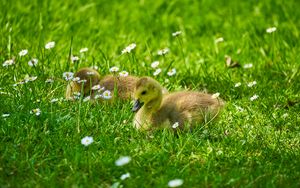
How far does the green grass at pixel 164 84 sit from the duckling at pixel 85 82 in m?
0.09

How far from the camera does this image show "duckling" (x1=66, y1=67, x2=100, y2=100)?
17.3 feet

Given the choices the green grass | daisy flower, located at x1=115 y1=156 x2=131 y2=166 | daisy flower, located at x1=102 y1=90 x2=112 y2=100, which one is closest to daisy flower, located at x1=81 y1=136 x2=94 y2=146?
the green grass

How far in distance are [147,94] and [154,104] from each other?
88 millimetres

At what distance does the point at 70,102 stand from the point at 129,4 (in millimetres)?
3150

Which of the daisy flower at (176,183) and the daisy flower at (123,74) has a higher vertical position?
the daisy flower at (176,183)

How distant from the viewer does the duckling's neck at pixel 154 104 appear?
15.8 feet

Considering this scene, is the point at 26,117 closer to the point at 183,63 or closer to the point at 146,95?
the point at 146,95

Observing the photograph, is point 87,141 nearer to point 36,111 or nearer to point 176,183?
point 36,111

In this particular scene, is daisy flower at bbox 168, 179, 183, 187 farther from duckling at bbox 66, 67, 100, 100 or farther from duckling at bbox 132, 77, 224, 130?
duckling at bbox 66, 67, 100, 100

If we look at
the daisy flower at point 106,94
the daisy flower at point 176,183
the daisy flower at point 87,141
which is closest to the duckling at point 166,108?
the daisy flower at point 106,94

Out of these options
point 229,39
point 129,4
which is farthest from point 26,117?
point 129,4

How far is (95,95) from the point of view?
5.26m

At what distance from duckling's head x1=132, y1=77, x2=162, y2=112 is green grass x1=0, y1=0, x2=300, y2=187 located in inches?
7.0

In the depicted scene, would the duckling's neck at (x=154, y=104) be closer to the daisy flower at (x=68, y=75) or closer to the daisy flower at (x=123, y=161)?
the daisy flower at (x=68, y=75)
